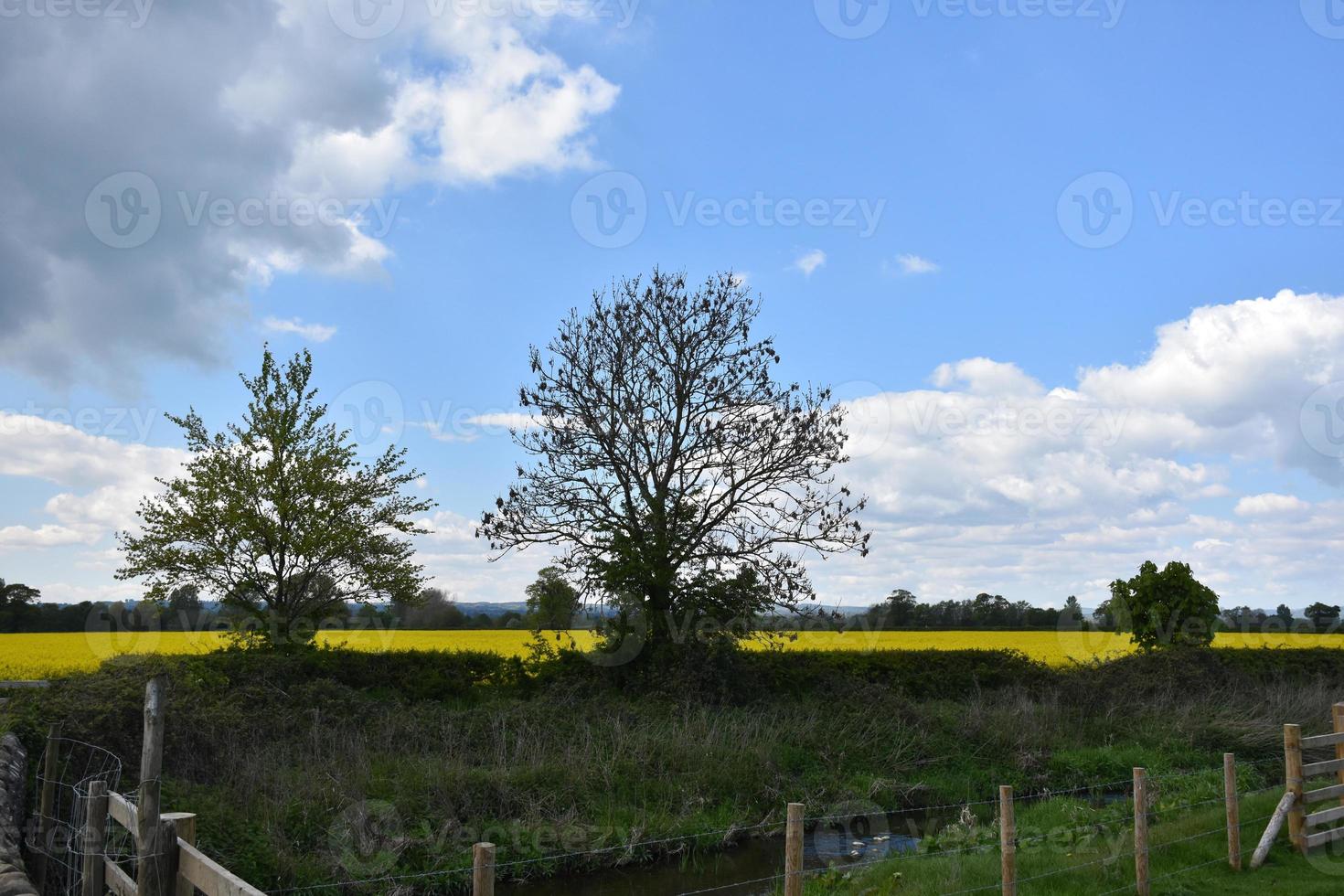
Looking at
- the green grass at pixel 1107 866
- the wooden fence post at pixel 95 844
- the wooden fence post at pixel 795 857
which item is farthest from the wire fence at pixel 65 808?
the green grass at pixel 1107 866

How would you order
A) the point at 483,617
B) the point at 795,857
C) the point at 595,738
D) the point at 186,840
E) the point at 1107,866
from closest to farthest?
the point at 186,840 → the point at 795,857 → the point at 1107,866 → the point at 595,738 → the point at 483,617

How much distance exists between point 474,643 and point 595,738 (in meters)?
19.0

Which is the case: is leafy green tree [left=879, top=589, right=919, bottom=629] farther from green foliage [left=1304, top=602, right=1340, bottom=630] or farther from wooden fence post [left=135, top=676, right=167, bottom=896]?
wooden fence post [left=135, top=676, right=167, bottom=896]

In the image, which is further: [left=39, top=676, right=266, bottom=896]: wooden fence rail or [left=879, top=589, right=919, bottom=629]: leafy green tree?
[left=879, top=589, right=919, bottom=629]: leafy green tree

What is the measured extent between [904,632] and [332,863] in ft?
128

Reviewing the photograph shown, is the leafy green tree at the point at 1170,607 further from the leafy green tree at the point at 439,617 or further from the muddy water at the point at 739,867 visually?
the leafy green tree at the point at 439,617

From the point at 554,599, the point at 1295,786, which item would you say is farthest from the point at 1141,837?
the point at 554,599

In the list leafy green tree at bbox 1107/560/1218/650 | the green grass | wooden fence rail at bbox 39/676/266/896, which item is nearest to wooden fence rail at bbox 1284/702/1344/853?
the green grass

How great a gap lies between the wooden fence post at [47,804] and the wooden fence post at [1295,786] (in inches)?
510

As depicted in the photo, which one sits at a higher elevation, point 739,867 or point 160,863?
point 160,863

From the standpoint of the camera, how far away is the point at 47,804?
9625 mm

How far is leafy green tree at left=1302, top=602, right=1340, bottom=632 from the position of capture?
48.2 meters

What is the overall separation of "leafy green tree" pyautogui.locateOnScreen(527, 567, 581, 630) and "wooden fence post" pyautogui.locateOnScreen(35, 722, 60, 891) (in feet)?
37.7

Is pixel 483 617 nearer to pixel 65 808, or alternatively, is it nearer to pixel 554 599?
pixel 554 599
